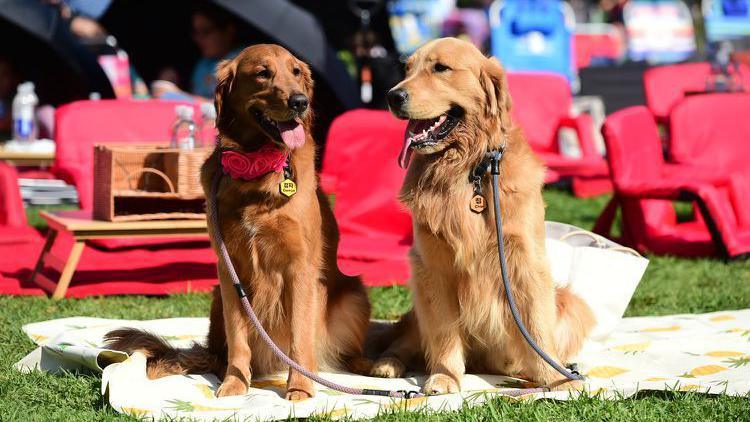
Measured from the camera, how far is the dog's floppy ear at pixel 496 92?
3600 millimetres

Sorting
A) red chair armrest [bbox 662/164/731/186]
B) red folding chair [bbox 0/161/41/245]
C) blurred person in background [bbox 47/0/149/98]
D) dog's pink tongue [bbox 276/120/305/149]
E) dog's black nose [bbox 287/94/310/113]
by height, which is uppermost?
blurred person in background [bbox 47/0/149/98]

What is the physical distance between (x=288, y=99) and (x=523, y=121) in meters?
6.39

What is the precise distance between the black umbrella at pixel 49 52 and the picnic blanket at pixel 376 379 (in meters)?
5.00

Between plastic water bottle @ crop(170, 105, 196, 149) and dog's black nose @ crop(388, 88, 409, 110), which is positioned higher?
dog's black nose @ crop(388, 88, 409, 110)

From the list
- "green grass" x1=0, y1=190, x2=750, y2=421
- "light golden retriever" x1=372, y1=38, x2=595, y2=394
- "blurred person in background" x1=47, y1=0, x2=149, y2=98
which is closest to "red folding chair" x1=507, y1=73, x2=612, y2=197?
"green grass" x1=0, y1=190, x2=750, y2=421

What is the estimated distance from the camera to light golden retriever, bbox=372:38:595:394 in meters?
3.58

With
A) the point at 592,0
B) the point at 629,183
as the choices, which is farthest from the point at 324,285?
the point at 592,0

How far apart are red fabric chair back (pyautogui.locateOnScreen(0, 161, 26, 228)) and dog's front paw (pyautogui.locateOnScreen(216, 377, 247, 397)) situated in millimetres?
3548

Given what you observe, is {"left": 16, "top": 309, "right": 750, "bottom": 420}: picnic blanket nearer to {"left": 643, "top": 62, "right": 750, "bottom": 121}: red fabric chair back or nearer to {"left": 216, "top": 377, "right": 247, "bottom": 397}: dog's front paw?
{"left": 216, "top": 377, "right": 247, "bottom": 397}: dog's front paw

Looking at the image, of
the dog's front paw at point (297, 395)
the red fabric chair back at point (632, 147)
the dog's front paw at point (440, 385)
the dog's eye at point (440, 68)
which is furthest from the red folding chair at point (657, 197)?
the dog's front paw at point (297, 395)

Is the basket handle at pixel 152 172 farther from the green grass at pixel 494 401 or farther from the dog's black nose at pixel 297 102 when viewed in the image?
the dog's black nose at pixel 297 102

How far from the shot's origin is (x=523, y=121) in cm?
958

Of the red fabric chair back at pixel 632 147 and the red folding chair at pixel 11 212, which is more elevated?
the red fabric chair back at pixel 632 147

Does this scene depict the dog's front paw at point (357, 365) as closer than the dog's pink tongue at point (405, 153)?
No
